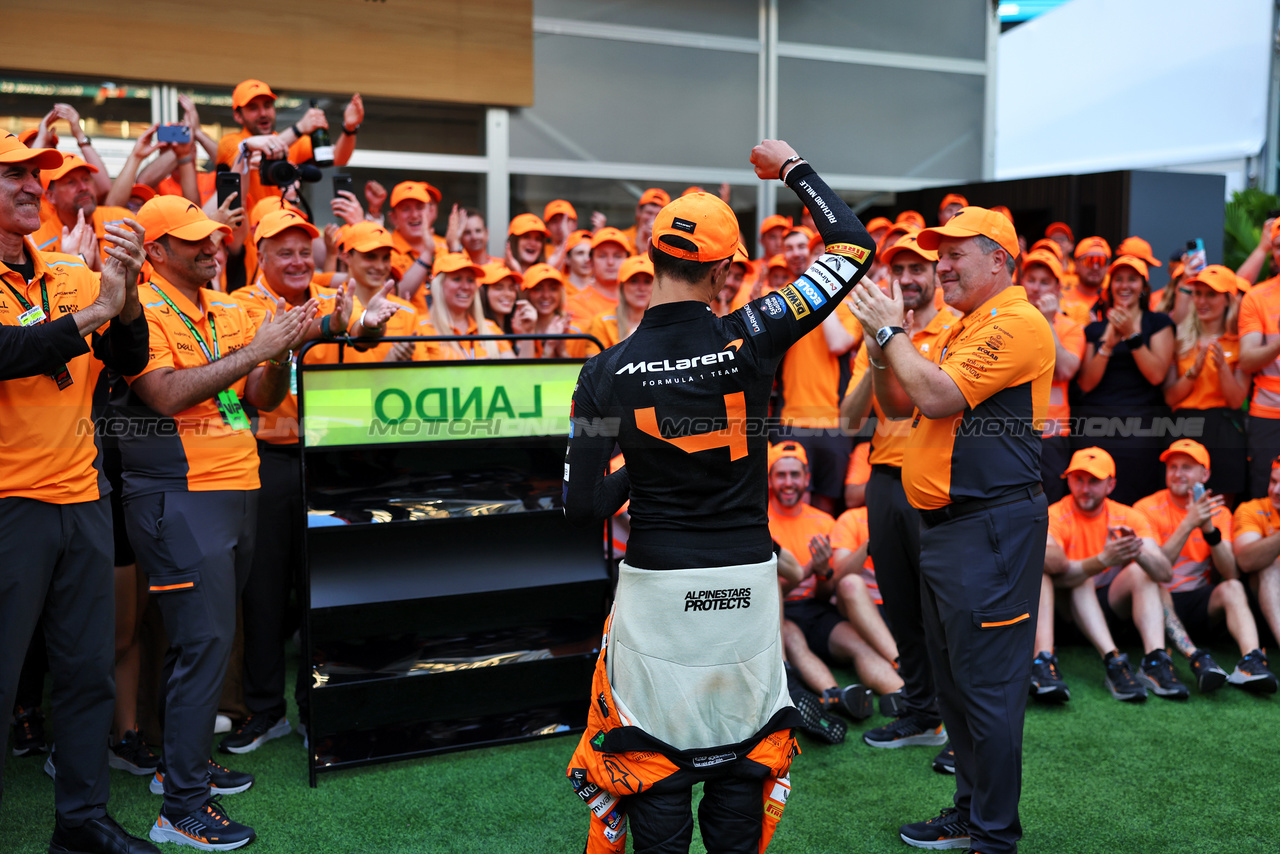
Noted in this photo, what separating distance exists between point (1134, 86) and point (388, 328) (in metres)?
14.0

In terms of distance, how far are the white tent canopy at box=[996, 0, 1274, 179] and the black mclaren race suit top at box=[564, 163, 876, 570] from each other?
500 inches

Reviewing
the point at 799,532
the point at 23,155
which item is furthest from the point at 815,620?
the point at 23,155

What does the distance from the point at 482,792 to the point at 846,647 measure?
2013mm

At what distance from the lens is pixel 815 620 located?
5.11 m

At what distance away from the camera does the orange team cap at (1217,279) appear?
6.07 metres

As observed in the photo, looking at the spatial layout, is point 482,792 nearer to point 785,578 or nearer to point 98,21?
point 785,578

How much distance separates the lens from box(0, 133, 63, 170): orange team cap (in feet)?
9.55

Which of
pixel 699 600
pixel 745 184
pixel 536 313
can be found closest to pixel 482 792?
pixel 699 600

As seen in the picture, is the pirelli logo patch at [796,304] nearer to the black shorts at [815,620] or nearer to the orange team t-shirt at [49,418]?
the orange team t-shirt at [49,418]

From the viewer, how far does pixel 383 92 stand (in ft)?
28.4

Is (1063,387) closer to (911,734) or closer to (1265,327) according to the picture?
(1265,327)

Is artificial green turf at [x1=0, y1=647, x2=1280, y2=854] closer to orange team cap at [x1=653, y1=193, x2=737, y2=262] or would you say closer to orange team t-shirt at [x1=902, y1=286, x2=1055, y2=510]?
orange team t-shirt at [x1=902, y1=286, x2=1055, y2=510]

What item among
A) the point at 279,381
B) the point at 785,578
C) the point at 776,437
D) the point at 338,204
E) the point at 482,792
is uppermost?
the point at 338,204

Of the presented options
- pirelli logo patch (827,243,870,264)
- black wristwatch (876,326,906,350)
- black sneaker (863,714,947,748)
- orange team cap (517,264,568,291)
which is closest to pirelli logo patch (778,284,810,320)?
pirelli logo patch (827,243,870,264)
